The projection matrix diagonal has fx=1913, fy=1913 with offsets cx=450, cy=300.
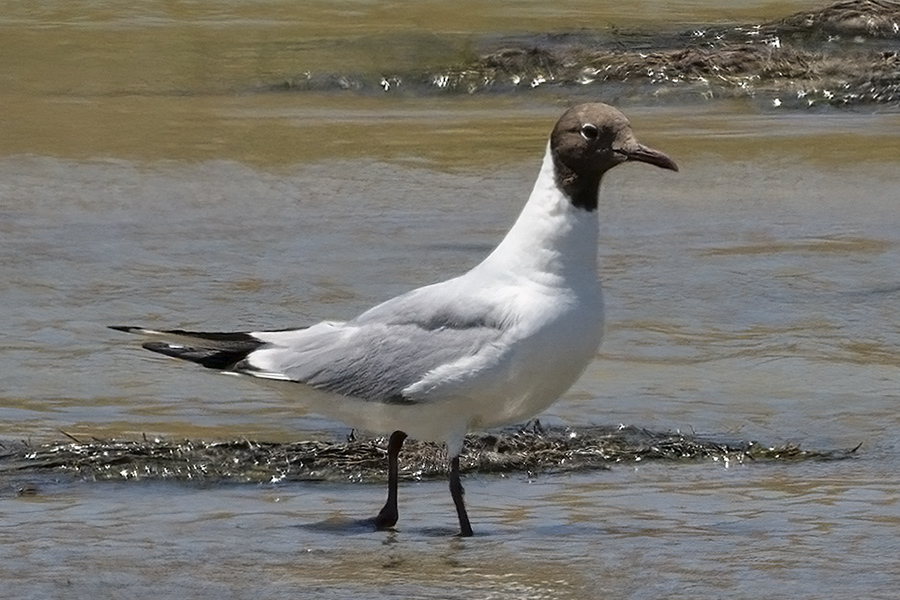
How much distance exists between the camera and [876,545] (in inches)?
201

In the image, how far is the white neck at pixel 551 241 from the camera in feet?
17.9

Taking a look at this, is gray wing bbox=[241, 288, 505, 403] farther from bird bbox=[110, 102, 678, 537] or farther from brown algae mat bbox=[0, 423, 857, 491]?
brown algae mat bbox=[0, 423, 857, 491]

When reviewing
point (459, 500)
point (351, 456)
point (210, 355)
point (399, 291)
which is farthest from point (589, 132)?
point (399, 291)

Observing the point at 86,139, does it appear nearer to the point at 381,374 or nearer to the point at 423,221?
the point at 423,221

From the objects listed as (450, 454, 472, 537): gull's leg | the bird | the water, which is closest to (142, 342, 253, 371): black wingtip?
the bird

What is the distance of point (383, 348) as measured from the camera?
5664mm

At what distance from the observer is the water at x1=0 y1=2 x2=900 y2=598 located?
16.6ft

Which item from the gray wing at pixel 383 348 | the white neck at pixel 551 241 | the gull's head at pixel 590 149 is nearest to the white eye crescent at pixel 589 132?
the gull's head at pixel 590 149

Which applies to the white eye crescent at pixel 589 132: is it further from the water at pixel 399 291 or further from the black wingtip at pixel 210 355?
the black wingtip at pixel 210 355

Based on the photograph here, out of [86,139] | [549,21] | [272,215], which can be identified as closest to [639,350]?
[272,215]

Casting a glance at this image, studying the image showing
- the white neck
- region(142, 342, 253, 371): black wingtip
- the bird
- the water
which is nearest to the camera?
the water

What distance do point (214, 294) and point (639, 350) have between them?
2176mm

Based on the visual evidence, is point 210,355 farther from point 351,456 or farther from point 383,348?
point 351,456

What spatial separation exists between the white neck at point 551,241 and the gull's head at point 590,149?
0.04 m
